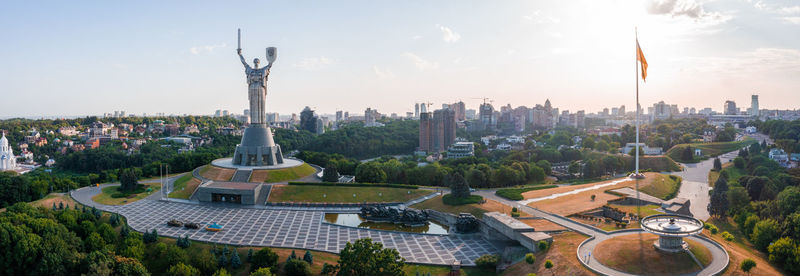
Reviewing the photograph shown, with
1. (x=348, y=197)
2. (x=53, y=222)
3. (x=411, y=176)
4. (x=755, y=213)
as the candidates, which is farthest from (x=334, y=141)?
(x=755, y=213)

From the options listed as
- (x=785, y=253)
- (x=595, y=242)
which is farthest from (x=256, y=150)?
(x=785, y=253)

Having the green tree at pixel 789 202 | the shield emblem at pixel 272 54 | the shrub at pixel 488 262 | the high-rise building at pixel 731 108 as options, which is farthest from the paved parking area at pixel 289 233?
the high-rise building at pixel 731 108

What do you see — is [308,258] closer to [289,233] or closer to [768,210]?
[289,233]

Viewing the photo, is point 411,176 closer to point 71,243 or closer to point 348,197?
point 348,197

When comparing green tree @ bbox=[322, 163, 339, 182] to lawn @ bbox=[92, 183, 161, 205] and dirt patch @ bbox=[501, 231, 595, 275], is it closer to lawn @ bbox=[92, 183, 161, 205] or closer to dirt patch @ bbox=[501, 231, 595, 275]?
lawn @ bbox=[92, 183, 161, 205]

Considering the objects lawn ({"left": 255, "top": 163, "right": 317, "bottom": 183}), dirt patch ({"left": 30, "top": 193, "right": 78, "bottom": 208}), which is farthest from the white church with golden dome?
lawn ({"left": 255, "top": 163, "right": 317, "bottom": 183})

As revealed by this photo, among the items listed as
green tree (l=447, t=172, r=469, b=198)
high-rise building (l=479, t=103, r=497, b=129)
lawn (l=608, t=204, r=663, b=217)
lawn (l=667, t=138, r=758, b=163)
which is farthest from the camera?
high-rise building (l=479, t=103, r=497, b=129)

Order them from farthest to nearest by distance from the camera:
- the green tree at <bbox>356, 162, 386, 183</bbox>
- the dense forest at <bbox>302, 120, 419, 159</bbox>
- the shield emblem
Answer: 1. the dense forest at <bbox>302, 120, 419, 159</bbox>
2. the shield emblem
3. the green tree at <bbox>356, 162, 386, 183</bbox>
